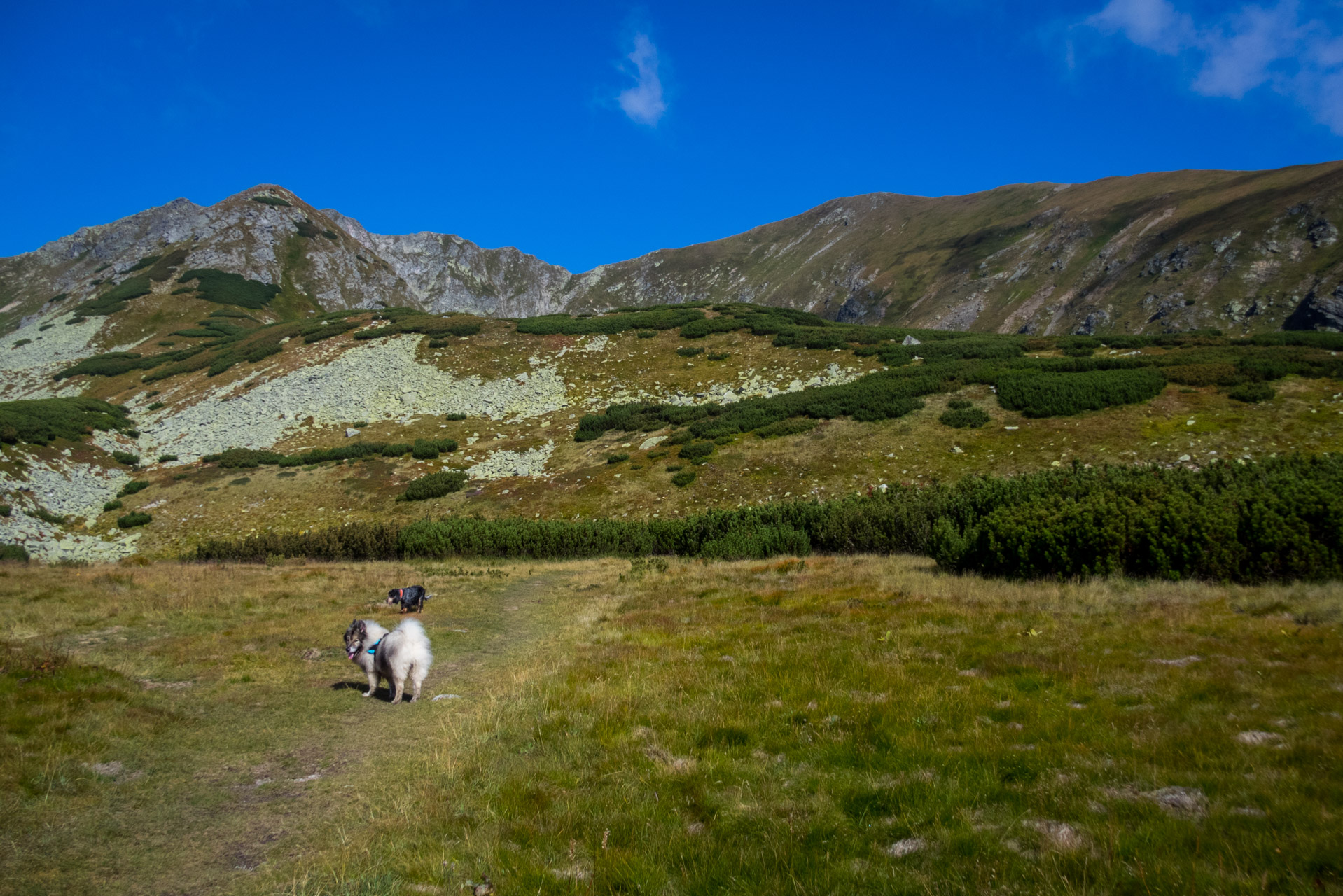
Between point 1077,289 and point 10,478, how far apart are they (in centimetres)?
13439

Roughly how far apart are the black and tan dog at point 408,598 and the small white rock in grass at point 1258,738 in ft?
50.5

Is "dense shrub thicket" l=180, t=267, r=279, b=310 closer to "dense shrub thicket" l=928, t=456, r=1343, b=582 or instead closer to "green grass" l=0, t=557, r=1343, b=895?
"green grass" l=0, t=557, r=1343, b=895

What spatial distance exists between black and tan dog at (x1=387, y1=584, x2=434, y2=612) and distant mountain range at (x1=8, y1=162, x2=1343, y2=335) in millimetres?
91024

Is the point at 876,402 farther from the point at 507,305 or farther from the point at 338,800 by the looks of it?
the point at 507,305

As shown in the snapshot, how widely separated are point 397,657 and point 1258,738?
32.8 ft

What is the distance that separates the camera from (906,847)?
14.0 ft

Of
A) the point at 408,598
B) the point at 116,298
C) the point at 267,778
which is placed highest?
the point at 116,298

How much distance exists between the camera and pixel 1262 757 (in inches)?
186

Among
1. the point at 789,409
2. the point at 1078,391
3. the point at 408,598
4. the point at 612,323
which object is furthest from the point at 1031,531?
the point at 612,323

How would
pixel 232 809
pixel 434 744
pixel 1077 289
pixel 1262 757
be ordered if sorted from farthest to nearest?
1. pixel 1077 289
2. pixel 434 744
3. pixel 232 809
4. pixel 1262 757

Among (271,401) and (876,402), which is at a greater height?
(271,401)

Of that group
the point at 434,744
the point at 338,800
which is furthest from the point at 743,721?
the point at 338,800

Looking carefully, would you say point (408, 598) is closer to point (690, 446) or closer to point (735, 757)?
point (735, 757)

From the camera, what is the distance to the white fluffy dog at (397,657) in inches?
373
